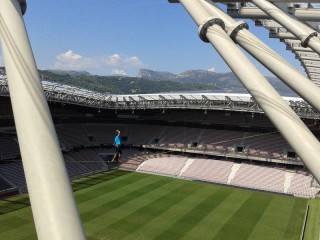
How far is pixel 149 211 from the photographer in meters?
26.7

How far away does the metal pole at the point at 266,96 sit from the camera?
3076 millimetres

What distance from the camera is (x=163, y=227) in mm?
23422

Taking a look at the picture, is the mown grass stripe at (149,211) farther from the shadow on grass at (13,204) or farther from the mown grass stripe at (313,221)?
the mown grass stripe at (313,221)

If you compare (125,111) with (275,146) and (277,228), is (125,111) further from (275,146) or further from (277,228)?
(277,228)

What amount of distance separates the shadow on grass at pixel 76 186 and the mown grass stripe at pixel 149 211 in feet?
26.7

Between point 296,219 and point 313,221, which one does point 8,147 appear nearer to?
point 296,219

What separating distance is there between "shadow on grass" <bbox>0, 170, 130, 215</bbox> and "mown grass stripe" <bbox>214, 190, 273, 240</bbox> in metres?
15.7

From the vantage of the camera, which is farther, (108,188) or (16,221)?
(108,188)

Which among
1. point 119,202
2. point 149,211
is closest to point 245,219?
point 149,211

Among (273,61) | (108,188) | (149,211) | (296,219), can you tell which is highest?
(273,61)

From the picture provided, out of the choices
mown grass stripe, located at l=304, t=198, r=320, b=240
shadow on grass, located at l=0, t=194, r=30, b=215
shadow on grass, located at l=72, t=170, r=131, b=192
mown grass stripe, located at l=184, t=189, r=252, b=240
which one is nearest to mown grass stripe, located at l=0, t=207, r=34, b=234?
shadow on grass, located at l=0, t=194, r=30, b=215

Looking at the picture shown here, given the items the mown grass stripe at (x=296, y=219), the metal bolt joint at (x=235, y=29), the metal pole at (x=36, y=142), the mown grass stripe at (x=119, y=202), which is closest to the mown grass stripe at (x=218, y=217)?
the mown grass stripe at (x=296, y=219)

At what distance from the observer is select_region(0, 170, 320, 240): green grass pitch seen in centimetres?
2253

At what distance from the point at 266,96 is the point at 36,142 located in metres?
2.58
